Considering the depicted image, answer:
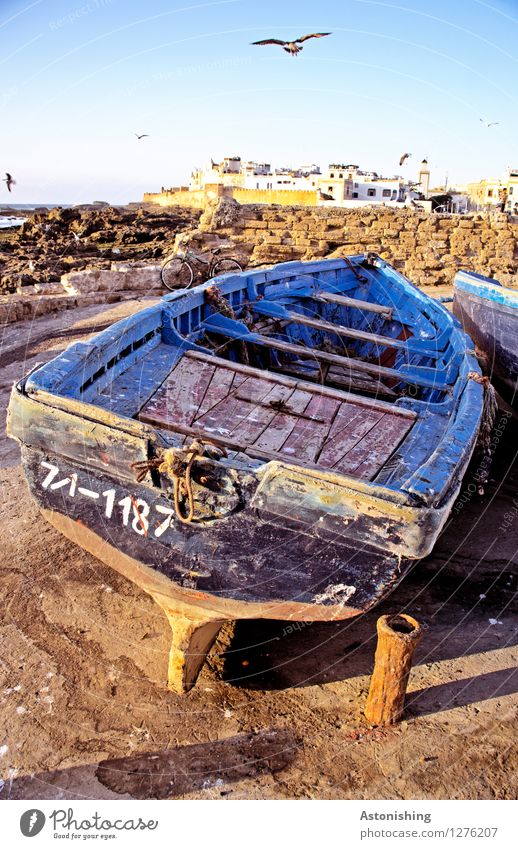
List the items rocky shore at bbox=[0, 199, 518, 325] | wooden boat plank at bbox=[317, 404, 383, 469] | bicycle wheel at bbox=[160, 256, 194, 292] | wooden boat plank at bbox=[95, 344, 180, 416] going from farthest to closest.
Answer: rocky shore at bbox=[0, 199, 518, 325], bicycle wheel at bbox=[160, 256, 194, 292], wooden boat plank at bbox=[95, 344, 180, 416], wooden boat plank at bbox=[317, 404, 383, 469]

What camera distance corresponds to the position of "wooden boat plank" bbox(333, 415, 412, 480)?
11.8ft

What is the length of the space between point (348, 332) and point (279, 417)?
2078mm

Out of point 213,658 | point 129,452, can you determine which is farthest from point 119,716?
point 129,452

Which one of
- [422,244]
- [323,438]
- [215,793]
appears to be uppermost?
[422,244]

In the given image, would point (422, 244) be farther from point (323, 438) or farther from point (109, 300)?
point (323, 438)

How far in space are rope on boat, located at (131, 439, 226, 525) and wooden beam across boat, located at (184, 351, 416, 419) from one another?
1579 mm

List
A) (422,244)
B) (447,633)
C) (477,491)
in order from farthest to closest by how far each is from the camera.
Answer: (422,244), (477,491), (447,633)

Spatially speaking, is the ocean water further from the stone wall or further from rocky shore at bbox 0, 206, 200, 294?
the stone wall

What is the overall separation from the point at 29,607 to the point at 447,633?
270cm

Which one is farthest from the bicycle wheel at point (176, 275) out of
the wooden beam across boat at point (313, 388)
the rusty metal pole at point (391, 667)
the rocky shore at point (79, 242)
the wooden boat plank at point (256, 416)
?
the rusty metal pole at point (391, 667)

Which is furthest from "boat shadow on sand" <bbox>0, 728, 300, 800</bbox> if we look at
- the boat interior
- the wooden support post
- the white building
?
the white building

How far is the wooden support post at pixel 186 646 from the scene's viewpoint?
10.6 feet

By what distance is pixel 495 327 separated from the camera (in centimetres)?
712
